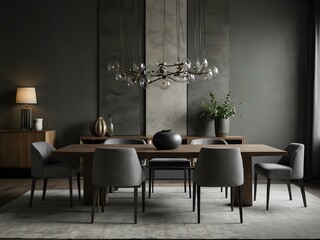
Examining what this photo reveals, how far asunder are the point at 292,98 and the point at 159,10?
2732 mm

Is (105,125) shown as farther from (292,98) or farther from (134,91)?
(292,98)

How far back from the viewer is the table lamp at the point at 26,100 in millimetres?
7145

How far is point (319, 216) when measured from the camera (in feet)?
15.2

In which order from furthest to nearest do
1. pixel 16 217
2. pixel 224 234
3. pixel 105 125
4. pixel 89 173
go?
pixel 105 125, pixel 89 173, pixel 16 217, pixel 224 234

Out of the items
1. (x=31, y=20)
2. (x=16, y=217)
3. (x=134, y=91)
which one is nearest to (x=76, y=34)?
(x=31, y=20)

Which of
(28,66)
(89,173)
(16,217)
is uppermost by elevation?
(28,66)

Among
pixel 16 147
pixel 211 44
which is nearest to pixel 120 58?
pixel 211 44

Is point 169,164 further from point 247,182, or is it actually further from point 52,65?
point 52,65

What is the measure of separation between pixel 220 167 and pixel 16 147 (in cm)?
397

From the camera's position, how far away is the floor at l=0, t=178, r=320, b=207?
5.84 metres

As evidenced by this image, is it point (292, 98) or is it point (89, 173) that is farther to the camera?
point (292, 98)

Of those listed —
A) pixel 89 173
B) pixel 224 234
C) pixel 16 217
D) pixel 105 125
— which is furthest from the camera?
pixel 105 125

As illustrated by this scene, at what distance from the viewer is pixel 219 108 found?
7.18 meters

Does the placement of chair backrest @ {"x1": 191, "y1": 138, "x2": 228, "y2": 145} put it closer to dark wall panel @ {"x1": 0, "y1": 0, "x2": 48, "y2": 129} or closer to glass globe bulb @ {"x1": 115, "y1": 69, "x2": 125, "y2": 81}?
glass globe bulb @ {"x1": 115, "y1": 69, "x2": 125, "y2": 81}
